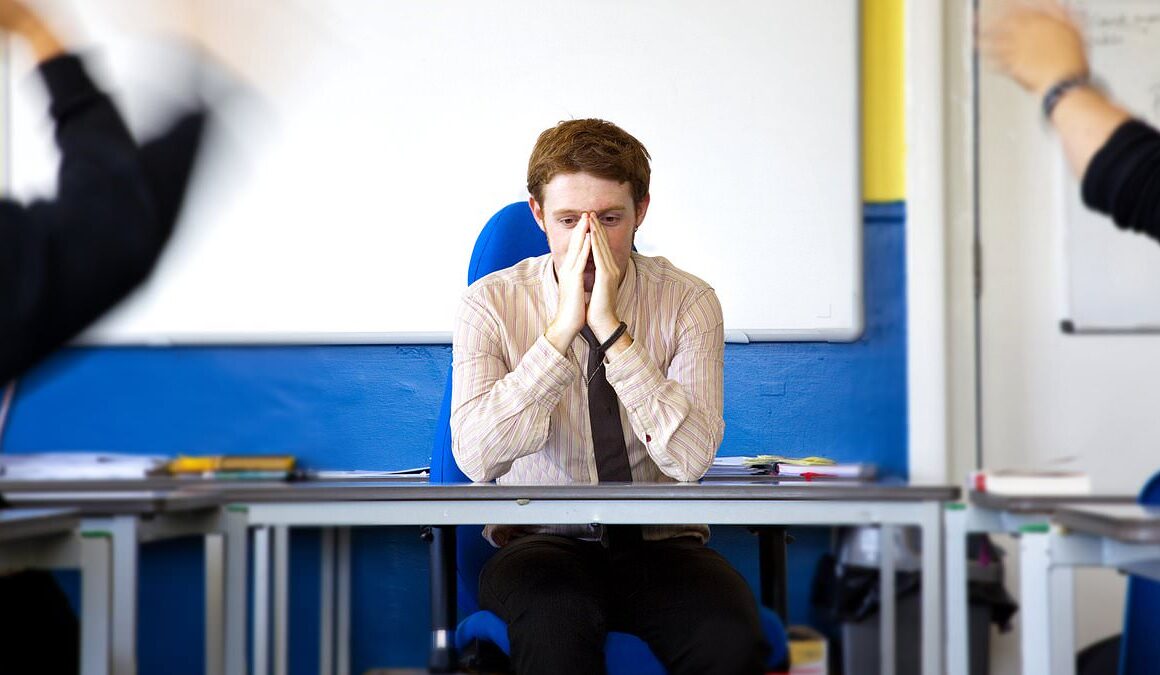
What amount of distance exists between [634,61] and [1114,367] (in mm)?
1300

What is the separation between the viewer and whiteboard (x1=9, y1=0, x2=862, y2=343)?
2.61 metres

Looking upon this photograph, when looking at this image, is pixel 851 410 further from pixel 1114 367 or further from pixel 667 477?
pixel 667 477

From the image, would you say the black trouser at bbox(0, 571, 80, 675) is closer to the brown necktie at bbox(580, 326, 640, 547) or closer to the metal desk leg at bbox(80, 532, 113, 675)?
the metal desk leg at bbox(80, 532, 113, 675)

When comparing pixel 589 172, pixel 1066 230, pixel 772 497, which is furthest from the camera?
pixel 1066 230

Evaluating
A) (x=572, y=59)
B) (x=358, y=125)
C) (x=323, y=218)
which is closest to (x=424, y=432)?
(x=323, y=218)

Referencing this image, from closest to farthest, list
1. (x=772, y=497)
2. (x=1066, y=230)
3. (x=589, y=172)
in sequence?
(x=772, y=497) < (x=589, y=172) < (x=1066, y=230)

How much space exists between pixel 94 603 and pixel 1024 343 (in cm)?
206

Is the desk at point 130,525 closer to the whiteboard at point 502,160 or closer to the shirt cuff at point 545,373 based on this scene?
the shirt cuff at point 545,373

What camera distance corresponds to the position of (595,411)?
A: 177cm

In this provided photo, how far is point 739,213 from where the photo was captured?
2.63 meters

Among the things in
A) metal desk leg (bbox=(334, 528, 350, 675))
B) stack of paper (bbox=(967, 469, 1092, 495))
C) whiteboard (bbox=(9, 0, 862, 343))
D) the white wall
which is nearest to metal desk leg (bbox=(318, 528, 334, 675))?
metal desk leg (bbox=(334, 528, 350, 675))

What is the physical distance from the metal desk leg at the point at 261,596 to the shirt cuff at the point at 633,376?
21.1 inches

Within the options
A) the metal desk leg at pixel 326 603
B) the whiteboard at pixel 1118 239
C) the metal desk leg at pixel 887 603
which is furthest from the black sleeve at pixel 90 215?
the whiteboard at pixel 1118 239

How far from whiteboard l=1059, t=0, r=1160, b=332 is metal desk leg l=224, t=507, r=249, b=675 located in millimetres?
1923
